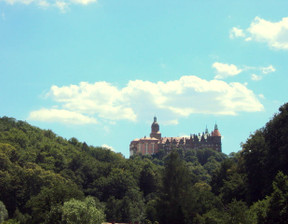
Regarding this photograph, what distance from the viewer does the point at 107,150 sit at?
136m

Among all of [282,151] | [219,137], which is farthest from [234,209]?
[219,137]

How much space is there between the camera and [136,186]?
98.3 metres

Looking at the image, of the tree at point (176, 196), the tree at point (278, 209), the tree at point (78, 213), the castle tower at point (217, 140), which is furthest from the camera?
the castle tower at point (217, 140)

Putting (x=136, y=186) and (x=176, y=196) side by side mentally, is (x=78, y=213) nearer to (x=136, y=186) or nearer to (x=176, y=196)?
(x=176, y=196)

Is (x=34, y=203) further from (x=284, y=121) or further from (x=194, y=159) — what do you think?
(x=194, y=159)

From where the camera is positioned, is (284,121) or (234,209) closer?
(234,209)

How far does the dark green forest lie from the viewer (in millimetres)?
47906

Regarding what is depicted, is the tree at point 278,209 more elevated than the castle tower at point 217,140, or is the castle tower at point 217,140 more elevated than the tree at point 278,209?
the castle tower at point 217,140

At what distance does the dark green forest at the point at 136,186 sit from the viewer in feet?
157

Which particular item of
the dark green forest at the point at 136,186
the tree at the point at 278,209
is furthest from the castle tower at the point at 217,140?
the tree at the point at 278,209

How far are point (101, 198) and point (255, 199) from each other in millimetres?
48510

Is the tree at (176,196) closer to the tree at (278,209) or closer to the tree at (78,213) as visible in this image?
the tree at (78,213)

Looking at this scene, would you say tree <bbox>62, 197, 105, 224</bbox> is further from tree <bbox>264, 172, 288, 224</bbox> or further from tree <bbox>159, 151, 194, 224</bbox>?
tree <bbox>264, 172, 288, 224</bbox>

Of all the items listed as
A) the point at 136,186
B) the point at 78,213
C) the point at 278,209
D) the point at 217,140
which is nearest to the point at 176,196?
the point at 78,213
